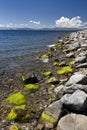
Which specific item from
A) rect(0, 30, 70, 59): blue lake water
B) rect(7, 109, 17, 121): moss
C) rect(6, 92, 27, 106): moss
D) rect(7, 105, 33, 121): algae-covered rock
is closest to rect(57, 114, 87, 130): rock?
rect(7, 105, 33, 121): algae-covered rock

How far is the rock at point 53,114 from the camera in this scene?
7615 millimetres

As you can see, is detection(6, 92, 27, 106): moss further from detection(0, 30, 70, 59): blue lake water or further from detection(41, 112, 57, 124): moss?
detection(0, 30, 70, 59): blue lake water

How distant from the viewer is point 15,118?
813cm

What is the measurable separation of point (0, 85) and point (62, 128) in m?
7.17

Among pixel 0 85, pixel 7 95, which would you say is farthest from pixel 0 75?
pixel 7 95

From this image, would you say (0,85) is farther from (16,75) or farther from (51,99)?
(51,99)

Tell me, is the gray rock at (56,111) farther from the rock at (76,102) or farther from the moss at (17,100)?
the moss at (17,100)

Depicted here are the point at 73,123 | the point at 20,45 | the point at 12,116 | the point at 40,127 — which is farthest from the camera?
the point at 20,45

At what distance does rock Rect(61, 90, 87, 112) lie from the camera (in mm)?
7810

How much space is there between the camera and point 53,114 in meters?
7.85

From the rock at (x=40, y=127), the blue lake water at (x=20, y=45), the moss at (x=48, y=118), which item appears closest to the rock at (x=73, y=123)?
the moss at (x=48, y=118)

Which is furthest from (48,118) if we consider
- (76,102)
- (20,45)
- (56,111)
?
Result: (20,45)

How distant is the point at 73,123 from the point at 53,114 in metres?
1.23

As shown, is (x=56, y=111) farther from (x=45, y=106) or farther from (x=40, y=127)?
(x=45, y=106)
